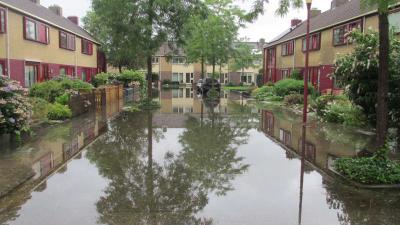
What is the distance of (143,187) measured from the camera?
7.51 meters

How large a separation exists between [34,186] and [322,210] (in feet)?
17.2

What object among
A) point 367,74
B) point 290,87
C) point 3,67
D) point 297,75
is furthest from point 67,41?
point 367,74

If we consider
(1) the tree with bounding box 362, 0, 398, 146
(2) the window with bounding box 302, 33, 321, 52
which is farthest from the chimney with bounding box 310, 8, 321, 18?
(1) the tree with bounding box 362, 0, 398, 146

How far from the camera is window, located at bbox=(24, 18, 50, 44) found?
76.2ft

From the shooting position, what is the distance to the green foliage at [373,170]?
7.54 metres

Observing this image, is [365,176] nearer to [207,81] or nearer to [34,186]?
[34,186]

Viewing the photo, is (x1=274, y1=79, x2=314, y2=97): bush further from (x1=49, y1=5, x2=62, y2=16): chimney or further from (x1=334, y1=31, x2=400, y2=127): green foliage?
(x1=49, y1=5, x2=62, y2=16): chimney

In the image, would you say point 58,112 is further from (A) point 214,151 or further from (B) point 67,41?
(B) point 67,41

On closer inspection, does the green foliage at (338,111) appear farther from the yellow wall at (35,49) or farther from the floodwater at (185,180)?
the yellow wall at (35,49)

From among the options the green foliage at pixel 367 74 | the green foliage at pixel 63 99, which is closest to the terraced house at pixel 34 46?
the green foliage at pixel 63 99

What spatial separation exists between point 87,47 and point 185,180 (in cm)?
3109

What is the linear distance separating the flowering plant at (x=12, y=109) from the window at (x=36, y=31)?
12535 millimetres

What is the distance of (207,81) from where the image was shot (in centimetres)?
3925

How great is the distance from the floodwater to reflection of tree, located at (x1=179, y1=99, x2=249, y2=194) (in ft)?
0.10
